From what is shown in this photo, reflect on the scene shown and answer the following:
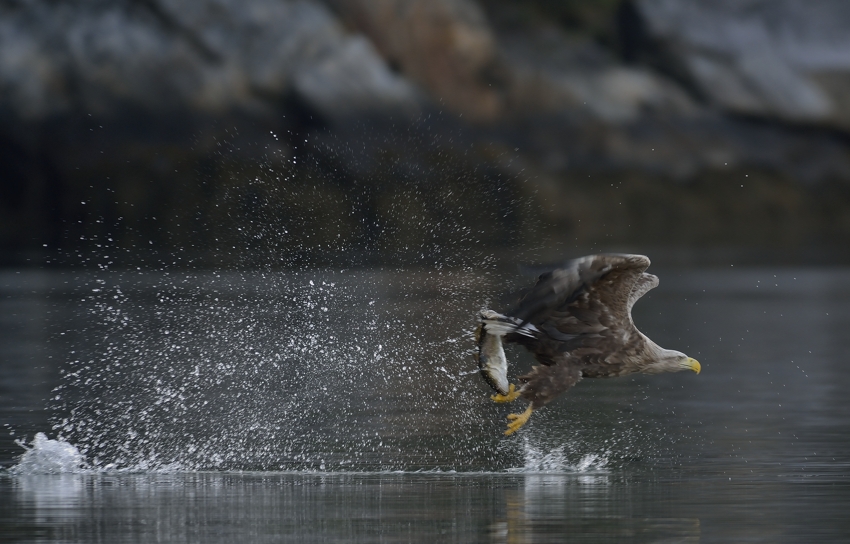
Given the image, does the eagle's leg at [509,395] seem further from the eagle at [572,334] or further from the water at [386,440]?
the water at [386,440]

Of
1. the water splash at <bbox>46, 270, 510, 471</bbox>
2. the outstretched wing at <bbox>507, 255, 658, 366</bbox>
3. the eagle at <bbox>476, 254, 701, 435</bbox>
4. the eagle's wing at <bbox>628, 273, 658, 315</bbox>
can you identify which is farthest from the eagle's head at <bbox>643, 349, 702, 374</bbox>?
the water splash at <bbox>46, 270, 510, 471</bbox>

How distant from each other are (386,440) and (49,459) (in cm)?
275

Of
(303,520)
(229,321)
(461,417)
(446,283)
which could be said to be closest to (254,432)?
(461,417)

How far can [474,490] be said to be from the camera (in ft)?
33.7

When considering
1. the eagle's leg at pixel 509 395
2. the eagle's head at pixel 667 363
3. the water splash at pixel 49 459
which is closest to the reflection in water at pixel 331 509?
the water splash at pixel 49 459

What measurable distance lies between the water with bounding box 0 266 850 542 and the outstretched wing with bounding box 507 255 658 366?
1.34 feet

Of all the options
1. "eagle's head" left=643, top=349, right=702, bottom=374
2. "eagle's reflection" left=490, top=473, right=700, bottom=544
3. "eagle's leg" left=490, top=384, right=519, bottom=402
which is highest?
"eagle's head" left=643, top=349, right=702, bottom=374

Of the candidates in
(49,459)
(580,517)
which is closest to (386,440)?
(49,459)

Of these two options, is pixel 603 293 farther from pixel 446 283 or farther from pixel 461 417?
pixel 446 283

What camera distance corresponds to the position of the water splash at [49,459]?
36.3 ft

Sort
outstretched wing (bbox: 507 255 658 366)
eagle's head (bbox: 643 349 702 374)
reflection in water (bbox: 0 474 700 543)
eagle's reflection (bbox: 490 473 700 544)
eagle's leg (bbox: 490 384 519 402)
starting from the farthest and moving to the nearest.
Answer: eagle's head (bbox: 643 349 702 374) → eagle's leg (bbox: 490 384 519 402) → outstretched wing (bbox: 507 255 658 366) → reflection in water (bbox: 0 474 700 543) → eagle's reflection (bbox: 490 473 700 544)

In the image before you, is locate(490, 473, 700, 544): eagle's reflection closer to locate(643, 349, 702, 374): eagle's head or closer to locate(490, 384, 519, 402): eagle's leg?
locate(490, 384, 519, 402): eagle's leg

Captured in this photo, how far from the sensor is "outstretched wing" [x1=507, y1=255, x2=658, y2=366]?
10.6 meters

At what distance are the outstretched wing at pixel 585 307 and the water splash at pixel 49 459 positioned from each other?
3.43 metres
